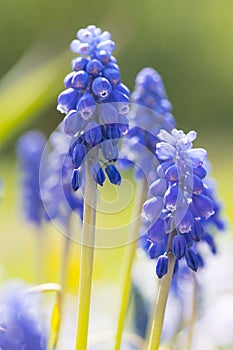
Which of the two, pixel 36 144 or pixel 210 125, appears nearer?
pixel 36 144

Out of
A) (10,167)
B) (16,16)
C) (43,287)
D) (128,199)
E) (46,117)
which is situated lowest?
(43,287)

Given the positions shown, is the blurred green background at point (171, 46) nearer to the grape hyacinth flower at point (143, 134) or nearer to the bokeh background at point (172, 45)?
the bokeh background at point (172, 45)

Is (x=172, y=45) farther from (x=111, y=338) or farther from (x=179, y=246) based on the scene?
(x=179, y=246)

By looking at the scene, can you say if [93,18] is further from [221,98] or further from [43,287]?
[43,287]

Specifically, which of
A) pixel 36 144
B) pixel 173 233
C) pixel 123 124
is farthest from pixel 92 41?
pixel 36 144

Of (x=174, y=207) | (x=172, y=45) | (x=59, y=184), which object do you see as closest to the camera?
(x=174, y=207)

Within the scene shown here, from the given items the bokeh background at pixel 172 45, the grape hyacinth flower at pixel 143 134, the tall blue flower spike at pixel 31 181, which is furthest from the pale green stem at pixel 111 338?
the bokeh background at pixel 172 45

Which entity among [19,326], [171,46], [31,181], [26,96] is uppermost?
[171,46]

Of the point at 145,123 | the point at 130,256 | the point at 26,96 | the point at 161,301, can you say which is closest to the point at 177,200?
the point at 161,301
